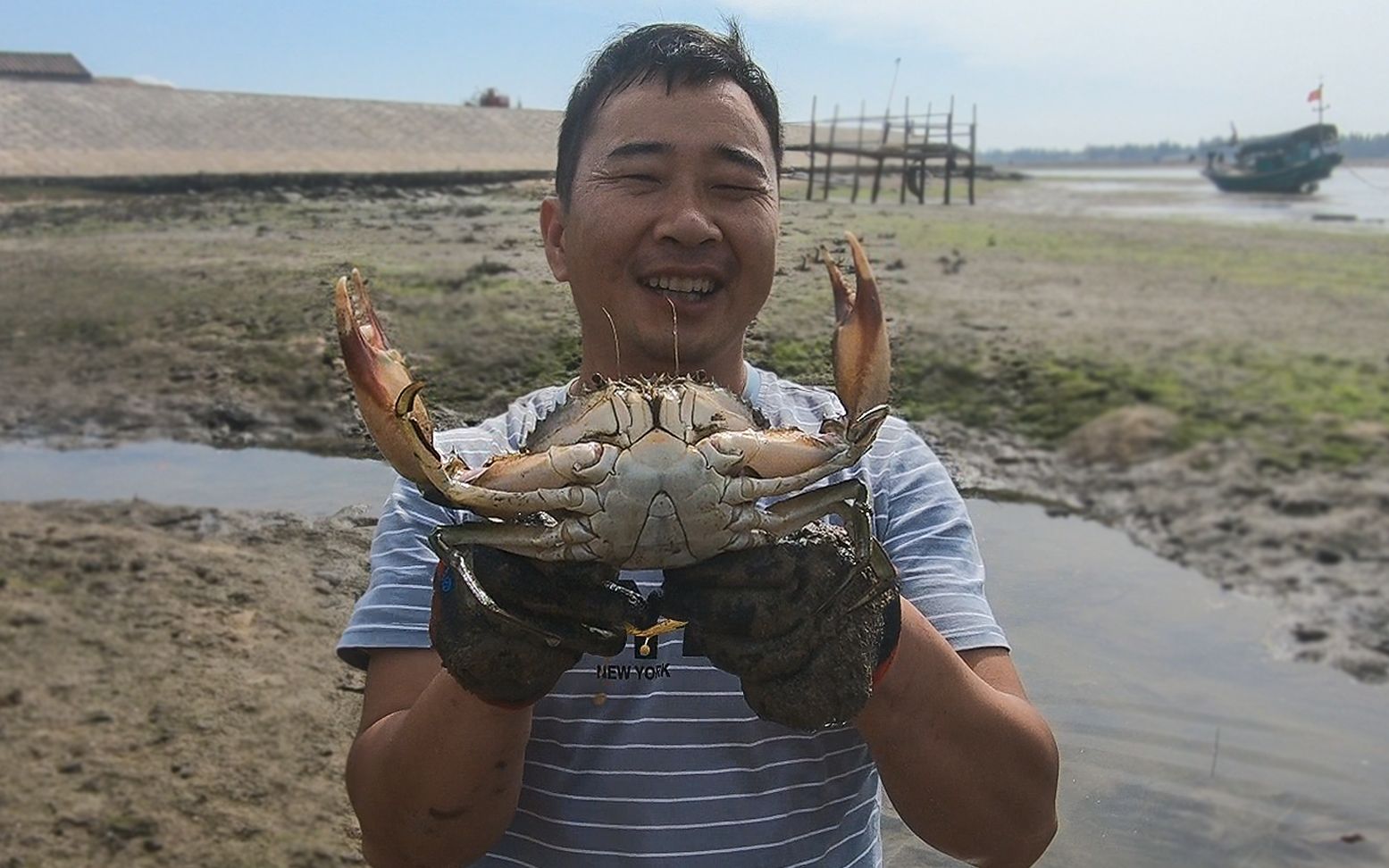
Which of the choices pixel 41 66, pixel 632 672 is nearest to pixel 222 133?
pixel 41 66

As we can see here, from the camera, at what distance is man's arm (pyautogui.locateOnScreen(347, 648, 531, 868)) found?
6.88ft

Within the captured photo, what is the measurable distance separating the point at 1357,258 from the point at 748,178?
69.4 ft

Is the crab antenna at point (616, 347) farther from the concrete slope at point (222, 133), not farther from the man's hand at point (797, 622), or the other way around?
the concrete slope at point (222, 133)

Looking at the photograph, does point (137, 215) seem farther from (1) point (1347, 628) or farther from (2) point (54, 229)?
(1) point (1347, 628)

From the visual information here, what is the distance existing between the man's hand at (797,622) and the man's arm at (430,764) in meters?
0.41

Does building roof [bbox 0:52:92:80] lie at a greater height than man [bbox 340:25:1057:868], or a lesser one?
greater

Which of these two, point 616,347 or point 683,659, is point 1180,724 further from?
point 616,347

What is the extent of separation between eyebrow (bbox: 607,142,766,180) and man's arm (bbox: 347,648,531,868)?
1114 millimetres

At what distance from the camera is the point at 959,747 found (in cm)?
220

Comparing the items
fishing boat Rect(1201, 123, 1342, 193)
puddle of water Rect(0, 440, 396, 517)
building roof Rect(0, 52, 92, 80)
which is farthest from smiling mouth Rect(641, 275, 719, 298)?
fishing boat Rect(1201, 123, 1342, 193)

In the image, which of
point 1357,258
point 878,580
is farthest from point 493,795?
point 1357,258

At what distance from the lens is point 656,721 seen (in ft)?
7.34

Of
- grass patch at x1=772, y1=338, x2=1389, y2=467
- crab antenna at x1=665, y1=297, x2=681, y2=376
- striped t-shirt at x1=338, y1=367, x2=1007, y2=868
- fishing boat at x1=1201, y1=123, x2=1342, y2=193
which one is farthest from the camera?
fishing boat at x1=1201, y1=123, x2=1342, y2=193

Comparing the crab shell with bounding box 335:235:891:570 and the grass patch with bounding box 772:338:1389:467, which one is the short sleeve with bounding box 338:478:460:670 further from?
the grass patch with bounding box 772:338:1389:467
